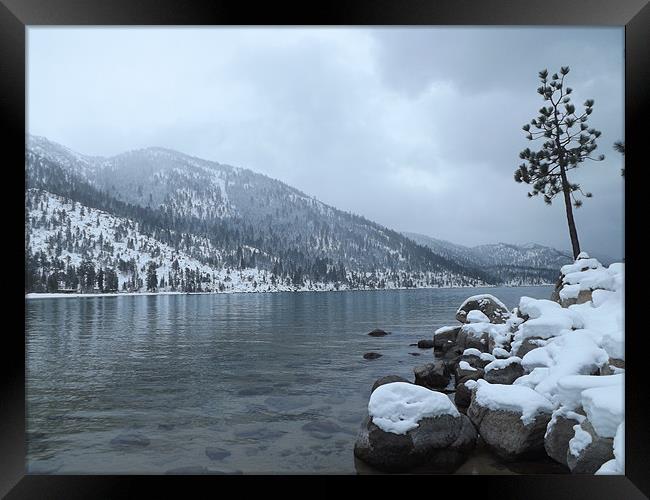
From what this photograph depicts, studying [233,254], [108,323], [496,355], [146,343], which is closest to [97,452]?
[496,355]

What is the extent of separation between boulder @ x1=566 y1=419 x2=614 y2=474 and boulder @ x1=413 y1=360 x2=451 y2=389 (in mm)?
5565

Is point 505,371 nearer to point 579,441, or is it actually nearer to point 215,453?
point 579,441

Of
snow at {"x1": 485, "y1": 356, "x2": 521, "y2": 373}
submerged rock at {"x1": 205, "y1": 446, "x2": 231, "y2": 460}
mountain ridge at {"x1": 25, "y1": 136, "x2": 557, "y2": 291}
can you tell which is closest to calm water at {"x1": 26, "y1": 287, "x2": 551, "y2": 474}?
submerged rock at {"x1": 205, "y1": 446, "x2": 231, "y2": 460}

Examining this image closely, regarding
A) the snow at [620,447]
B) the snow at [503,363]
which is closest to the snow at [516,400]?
the snow at [620,447]

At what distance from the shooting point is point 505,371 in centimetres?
798

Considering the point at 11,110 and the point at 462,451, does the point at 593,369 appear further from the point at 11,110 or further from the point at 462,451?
the point at 11,110

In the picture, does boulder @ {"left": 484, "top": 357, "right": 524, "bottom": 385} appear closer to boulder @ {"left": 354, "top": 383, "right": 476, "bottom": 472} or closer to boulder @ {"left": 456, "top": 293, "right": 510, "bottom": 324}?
boulder @ {"left": 354, "top": 383, "right": 476, "bottom": 472}

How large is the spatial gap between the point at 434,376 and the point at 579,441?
5853 mm

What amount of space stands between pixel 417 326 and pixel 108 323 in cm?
2138

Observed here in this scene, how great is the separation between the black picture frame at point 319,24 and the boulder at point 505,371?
4837 millimetres

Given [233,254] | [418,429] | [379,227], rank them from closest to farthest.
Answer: [418,429]
[233,254]
[379,227]

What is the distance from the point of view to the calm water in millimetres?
6648

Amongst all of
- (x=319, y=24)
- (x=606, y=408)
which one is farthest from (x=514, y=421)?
(x=319, y=24)

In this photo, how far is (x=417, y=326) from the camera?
27625 mm
